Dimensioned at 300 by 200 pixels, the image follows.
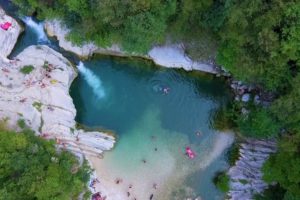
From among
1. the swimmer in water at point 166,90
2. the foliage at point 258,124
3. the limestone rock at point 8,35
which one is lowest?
the foliage at point 258,124

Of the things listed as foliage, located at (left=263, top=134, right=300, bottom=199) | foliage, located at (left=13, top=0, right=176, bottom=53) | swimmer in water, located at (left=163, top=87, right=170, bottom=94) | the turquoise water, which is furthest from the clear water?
foliage, located at (left=263, top=134, right=300, bottom=199)

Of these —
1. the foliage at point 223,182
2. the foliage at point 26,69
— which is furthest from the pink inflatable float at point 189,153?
the foliage at point 26,69

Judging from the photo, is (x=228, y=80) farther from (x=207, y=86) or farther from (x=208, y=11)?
(x=208, y=11)

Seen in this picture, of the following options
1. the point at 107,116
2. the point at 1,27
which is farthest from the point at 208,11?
the point at 1,27

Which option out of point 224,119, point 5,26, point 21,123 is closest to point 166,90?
point 224,119

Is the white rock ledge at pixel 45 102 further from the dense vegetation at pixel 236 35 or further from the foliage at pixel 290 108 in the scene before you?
the foliage at pixel 290 108

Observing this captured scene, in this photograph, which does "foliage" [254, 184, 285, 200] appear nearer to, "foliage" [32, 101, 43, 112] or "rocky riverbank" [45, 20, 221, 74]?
"rocky riverbank" [45, 20, 221, 74]
